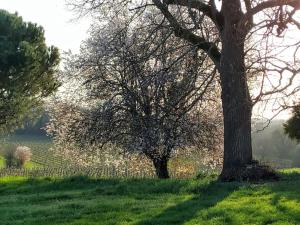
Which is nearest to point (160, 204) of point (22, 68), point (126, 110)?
point (126, 110)

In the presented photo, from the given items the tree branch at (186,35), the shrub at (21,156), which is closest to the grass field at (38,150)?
the shrub at (21,156)

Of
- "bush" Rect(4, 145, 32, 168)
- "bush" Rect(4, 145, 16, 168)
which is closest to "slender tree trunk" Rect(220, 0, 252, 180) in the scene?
"bush" Rect(4, 145, 32, 168)

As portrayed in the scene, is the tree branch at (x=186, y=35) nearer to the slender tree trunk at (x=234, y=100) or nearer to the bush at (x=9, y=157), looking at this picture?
the slender tree trunk at (x=234, y=100)

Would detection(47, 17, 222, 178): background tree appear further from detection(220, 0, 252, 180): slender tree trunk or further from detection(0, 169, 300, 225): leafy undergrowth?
detection(0, 169, 300, 225): leafy undergrowth

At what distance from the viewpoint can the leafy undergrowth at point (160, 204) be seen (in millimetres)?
8078

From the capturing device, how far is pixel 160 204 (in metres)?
9.52

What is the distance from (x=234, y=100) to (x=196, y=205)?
4297 millimetres

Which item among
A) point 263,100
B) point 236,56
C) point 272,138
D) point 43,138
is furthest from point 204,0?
point 43,138

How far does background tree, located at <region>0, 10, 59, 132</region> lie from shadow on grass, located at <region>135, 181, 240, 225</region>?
2482 cm

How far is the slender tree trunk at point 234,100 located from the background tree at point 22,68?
23.3 metres

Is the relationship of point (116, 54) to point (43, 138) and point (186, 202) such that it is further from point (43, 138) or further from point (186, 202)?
point (43, 138)

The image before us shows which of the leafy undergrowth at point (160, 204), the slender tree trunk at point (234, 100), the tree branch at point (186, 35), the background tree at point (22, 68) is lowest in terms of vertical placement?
the leafy undergrowth at point (160, 204)

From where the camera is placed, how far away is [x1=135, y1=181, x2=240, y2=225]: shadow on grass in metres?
8.01

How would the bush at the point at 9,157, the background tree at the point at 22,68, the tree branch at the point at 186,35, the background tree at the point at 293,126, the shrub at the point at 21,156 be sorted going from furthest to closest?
1. the bush at the point at 9,157
2. the shrub at the point at 21,156
3. the background tree at the point at 22,68
4. the background tree at the point at 293,126
5. the tree branch at the point at 186,35
